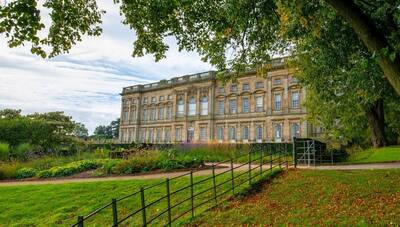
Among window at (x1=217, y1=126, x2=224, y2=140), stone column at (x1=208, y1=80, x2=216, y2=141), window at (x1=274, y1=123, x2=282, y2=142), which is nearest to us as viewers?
window at (x1=274, y1=123, x2=282, y2=142)

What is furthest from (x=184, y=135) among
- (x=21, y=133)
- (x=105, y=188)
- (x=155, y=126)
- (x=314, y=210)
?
(x=314, y=210)

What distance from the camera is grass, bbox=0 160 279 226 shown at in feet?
25.6

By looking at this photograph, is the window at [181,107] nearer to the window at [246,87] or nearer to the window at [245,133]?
the window at [246,87]

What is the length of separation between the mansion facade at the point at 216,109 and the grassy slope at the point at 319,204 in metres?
29.1

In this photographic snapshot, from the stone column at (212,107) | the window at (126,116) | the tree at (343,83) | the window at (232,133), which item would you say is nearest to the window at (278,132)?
the window at (232,133)

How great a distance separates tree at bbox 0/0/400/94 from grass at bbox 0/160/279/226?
11.8 ft

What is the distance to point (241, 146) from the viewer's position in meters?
22.6

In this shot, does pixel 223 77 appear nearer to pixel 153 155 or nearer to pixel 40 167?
pixel 153 155

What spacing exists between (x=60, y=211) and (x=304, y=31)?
8.31m

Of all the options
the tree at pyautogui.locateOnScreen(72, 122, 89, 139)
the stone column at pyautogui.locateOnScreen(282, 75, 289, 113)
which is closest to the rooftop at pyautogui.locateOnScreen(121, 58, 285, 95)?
the stone column at pyautogui.locateOnScreen(282, 75, 289, 113)

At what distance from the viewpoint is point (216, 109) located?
5603 cm

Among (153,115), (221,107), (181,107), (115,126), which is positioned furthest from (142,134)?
(115,126)

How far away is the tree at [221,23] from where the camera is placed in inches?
211

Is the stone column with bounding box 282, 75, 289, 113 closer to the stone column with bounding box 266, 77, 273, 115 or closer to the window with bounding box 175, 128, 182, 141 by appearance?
the stone column with bounding box 266, 77, 273, 115
